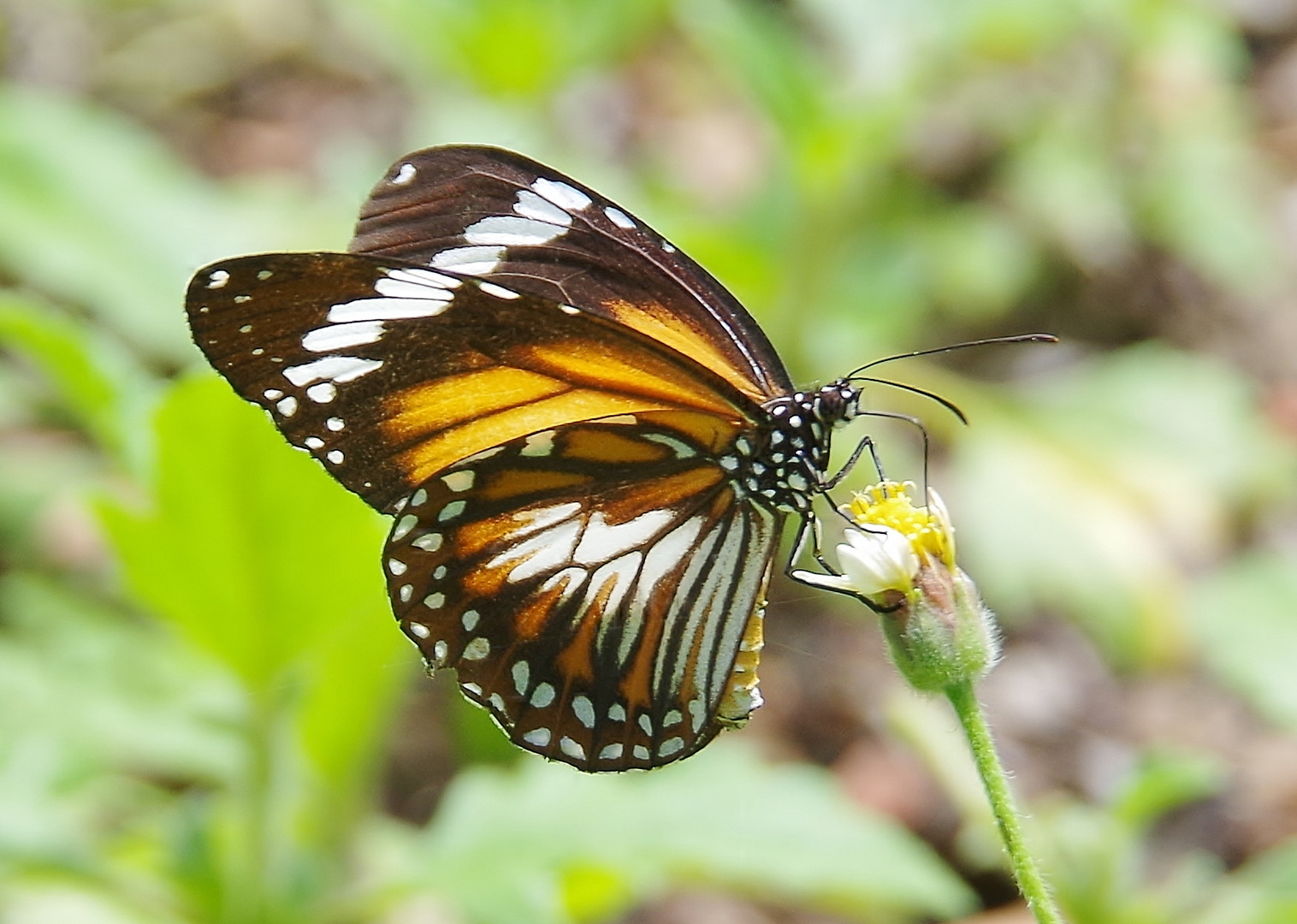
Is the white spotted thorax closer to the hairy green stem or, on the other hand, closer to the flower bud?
the flower bud

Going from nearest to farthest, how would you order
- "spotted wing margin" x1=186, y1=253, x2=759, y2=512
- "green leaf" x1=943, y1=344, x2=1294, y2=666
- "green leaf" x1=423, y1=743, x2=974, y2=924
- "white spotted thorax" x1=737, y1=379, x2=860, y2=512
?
1. "spotted wing margin" x1=186, y1=253, x2=759, y2=512
2. "white spotted thorax" x1=737, y1=379, x2=860, y2=512
3. "green leaf" x1=423, y1=743, x2=974, y2=924
4. "green leaf" x1=943, y1=344, x2=1294, y2=666

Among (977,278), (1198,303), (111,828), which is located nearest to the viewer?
(111,828)

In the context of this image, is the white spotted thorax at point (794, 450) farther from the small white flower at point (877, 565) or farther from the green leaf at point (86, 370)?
the green leaf at point (86, 370)

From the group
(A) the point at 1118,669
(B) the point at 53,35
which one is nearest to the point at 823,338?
(A) the point at 1118,669

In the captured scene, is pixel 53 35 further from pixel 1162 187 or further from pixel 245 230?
pixel 1162 187

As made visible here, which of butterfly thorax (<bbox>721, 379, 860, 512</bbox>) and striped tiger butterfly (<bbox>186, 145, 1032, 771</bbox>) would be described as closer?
striped tiger butterfly (<bbox>186, 145, 1032, 771</bbox>)

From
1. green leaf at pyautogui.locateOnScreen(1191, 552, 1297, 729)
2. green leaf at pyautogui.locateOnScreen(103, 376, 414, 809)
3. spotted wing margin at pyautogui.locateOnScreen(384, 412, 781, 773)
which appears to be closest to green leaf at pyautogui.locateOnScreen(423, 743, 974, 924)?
green leaf at pyautogui.locateOnScreen(103, 376, 414, 809)
